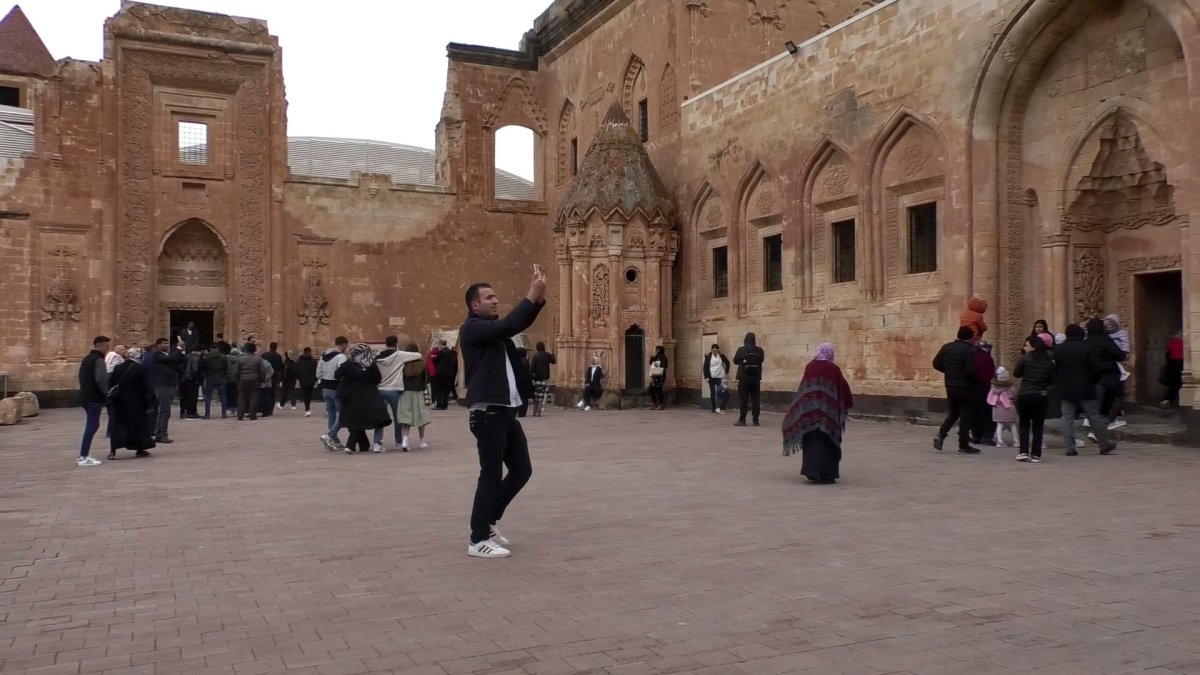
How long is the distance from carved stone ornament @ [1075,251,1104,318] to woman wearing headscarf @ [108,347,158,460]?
13.7 m

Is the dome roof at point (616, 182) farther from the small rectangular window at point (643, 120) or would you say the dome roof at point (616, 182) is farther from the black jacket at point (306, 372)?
the black jacket at point (306, 372)

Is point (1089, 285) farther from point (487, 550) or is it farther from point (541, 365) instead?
point (487, 550)

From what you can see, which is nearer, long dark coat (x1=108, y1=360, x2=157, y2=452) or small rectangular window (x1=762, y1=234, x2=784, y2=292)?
long dark coat (x1=108, y1=360, x2=157, y2=452)

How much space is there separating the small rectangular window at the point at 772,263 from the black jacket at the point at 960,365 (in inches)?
394

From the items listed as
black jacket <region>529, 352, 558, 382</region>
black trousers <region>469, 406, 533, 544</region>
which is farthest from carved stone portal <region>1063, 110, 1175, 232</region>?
black trousers <region>469, 406, 533, 544</region>

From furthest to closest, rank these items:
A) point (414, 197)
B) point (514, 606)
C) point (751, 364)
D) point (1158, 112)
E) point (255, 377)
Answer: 1. point (414, 197)
2. point (255, 377)
3. point (751, 364)
4. point (1158, 112)
5. point (514, 606)

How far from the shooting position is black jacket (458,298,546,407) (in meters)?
6.20

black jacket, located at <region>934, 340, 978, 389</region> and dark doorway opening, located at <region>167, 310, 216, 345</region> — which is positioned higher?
dark doorway opening, located at <region>167, 310, 216, 345</region>

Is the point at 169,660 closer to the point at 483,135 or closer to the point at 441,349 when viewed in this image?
the point at 441,349

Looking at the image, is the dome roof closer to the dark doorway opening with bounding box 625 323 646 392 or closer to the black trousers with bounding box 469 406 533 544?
the dark doorway opening with bounding box 625 323 646 392

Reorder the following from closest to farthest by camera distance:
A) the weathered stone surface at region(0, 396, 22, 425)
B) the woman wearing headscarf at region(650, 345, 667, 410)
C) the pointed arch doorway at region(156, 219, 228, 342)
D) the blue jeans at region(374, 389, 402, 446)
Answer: the blue jeans at region(374, 389, 402, 446) < the weathered stone surface at region(0, 396, 22, 425) < the woman wearing headscarf at region(650, 345, 667, 410) < the pointed arch doorway at region(156, 219, 228, 342)

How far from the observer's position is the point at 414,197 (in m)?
31.2

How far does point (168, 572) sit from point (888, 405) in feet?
47.7

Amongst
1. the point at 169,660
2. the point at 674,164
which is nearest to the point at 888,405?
the point at 674,164
